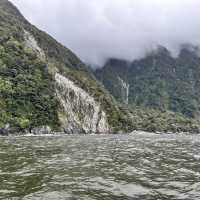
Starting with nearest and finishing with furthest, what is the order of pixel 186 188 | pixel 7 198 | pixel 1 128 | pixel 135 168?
pixel 7 198, pixel 186 188, pixel 135 168, pixel 1 128

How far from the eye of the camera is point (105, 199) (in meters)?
21.1

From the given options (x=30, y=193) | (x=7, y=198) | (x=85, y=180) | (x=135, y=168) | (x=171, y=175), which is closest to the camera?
(x=7, y=198)

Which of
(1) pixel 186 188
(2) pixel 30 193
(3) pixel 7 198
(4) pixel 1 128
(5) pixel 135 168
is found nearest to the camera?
(3) pixel 7 198

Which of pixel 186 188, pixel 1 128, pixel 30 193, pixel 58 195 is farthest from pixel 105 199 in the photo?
pixel 1 128

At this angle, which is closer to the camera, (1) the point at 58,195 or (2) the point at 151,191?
(1) the point at 58,195

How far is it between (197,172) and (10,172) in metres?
14.2

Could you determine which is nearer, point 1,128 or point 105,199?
point 105,199

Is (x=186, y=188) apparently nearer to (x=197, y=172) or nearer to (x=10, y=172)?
(x=197, y=172)

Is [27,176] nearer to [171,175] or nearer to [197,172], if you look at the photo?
[171,175]

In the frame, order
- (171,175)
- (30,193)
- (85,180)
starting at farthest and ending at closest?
1. (171,175)
2. (85,180)
3. (30,193)

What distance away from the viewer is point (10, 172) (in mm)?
29734

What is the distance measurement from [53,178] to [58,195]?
554 centimetres

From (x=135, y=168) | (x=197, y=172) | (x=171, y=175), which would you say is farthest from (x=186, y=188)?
(x=135, y=168)

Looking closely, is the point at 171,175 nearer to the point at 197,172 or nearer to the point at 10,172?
the point at 197,172
